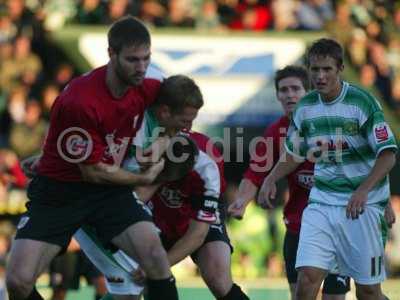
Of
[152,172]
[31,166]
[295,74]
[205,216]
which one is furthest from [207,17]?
[152,172]

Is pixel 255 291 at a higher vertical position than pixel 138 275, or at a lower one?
lower

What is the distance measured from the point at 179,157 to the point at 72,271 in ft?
12.3

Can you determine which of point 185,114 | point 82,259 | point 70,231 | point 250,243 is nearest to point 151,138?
point 185,114

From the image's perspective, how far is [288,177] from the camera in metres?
7.91

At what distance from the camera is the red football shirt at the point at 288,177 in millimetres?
7887

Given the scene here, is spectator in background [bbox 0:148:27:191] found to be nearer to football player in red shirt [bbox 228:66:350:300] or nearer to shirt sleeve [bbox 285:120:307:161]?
football player in red shirt [bbox 228:66:350:300]

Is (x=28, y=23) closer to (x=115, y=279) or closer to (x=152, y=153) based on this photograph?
(x=115, y=279)

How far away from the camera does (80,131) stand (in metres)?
6.30

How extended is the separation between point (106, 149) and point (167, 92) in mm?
469

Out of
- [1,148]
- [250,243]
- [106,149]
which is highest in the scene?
[106,149]

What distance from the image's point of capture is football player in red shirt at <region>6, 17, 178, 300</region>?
6.25 m

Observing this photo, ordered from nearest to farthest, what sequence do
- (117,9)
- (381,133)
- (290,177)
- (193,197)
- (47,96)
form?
(381,133), (193,197), (290,177), (47,96), (117,9)

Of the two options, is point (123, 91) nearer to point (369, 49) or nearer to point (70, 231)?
point (70, 231)

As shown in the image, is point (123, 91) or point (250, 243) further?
point (250, 243)
